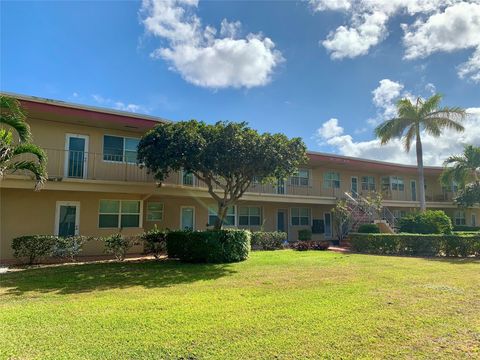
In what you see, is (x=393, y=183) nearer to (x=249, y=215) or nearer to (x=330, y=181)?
(x=330, y=181)

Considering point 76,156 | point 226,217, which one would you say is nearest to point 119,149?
point 76,156

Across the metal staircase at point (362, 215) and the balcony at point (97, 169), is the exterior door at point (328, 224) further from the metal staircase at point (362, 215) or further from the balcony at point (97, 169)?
the balcony at point (97, 169)

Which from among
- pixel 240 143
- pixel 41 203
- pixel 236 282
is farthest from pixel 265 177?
pixel 41 203

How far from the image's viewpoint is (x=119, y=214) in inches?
667

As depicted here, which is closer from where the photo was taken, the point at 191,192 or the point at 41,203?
the point at 41,203

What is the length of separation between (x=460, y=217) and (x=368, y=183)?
12.4 m

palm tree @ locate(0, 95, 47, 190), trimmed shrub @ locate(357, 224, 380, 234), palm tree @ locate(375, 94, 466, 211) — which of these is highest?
palm tree @ locate(375, 94, 466, 211)

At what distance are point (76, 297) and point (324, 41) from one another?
14.0 m

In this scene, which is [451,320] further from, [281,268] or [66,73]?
[66,73]

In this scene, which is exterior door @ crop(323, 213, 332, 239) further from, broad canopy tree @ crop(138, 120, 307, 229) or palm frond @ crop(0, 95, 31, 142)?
palm frond @ crop(0, 95, 31, 142)

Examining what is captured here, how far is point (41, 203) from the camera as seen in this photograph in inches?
607

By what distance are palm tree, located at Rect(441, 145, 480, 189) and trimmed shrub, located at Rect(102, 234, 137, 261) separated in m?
24.8

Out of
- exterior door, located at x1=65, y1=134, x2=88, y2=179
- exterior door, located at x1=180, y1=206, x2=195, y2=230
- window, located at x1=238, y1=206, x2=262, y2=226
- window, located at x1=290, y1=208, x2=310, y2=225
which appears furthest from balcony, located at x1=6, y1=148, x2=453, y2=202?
window, located at x1=290, y1=208, x2=310, y2=225

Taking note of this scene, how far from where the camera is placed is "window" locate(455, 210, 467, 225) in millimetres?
34000
